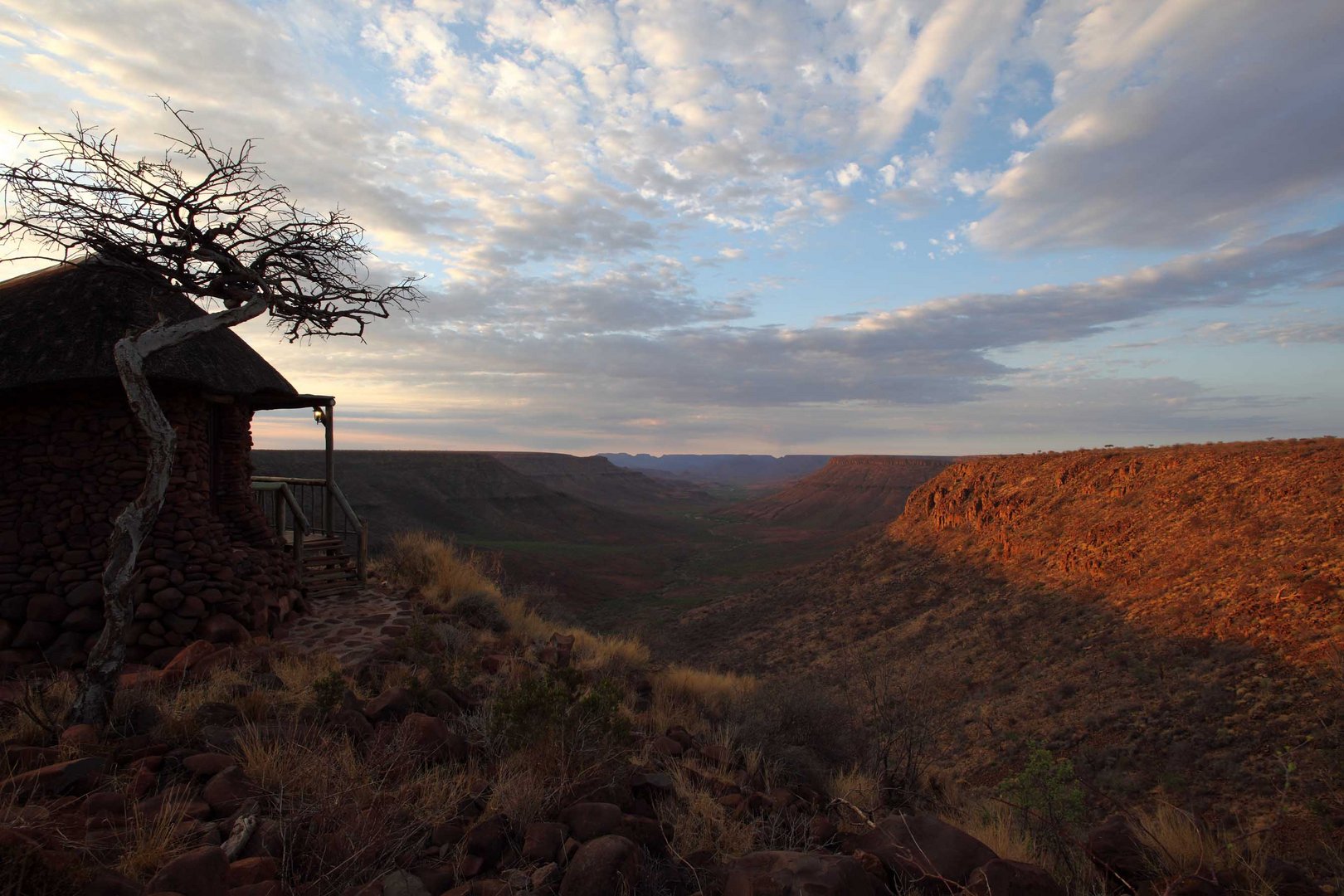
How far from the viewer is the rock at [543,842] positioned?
3322mm

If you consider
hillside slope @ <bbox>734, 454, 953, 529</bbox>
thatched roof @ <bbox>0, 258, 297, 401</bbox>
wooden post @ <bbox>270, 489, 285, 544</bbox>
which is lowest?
hillside slope @ <bbox>734, 454, 953, 529</bbox>

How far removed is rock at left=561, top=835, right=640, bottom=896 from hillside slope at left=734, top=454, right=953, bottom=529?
6094 centimetres

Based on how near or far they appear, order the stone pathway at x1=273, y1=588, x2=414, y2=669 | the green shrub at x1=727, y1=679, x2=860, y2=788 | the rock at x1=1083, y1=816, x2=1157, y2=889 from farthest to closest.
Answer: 1. the stone pathway at x1=273, y1=588, x2=414, y2=669
2. the green shrub at x1=727, y1=679, x2=860, y2=788
3. the rock at x1=1083, y1=816, x2=1157, y2=889

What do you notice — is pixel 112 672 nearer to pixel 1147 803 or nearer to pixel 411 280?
pixel 411 280

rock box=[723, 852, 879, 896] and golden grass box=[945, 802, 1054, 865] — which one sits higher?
rock box=[723, 852, 879, 896]

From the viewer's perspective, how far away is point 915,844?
3230 millimetres

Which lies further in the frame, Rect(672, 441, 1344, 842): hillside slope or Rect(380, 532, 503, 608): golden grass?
Rect(380, 532, 503, 608): golden grass

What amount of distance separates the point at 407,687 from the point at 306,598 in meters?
5.34

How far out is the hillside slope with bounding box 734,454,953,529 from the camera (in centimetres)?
6762

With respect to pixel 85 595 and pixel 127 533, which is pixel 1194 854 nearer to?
pixel 127 533

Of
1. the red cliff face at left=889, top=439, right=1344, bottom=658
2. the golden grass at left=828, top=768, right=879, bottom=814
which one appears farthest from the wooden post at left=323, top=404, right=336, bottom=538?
the red cliff face at left=889, top=439, right=1344, bottom=658

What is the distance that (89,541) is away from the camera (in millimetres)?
7250

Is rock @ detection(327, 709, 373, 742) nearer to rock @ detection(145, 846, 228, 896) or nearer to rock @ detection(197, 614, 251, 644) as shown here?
rock @ detection(145, 846, 228, 896)

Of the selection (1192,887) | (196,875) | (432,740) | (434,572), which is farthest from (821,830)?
(434,572)
